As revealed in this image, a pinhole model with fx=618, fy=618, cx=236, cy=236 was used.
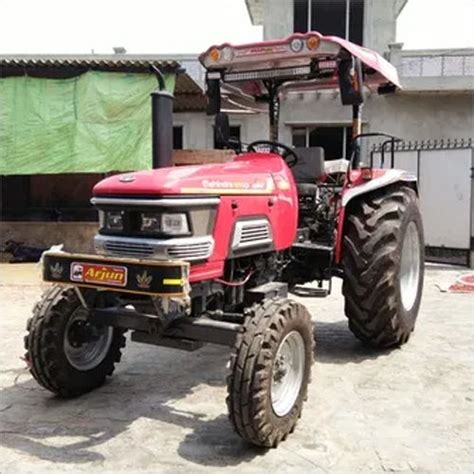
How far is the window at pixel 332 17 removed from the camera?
587 inches

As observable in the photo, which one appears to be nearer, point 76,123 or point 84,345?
point 84,345

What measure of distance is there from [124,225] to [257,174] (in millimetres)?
962

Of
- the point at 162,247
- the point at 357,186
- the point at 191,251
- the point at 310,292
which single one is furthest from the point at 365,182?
the point at 162,247

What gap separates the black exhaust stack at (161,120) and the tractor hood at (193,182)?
42 cm

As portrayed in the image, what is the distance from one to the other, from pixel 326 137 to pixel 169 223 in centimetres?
1104

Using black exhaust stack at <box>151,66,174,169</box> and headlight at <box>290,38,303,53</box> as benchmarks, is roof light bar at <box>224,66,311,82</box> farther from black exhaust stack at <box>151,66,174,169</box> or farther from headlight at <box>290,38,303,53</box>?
black exhaust stack at <box>151,66,174,169</box>

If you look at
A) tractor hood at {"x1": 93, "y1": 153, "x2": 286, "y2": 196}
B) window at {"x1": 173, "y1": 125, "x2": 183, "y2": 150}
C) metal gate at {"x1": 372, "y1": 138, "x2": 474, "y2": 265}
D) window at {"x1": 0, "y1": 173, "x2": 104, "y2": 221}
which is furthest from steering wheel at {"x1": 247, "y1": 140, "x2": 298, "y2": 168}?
window at {"x1": 173, "y1": 125, "x2": 183, "y2": 150}

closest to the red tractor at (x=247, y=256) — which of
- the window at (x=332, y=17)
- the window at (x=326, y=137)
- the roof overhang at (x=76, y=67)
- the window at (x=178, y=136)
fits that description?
the roof overhang at (x=76, y=67)

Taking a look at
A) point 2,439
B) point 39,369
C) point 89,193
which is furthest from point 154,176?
point 89,193

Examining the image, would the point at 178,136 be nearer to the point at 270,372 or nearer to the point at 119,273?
the point at 119,273

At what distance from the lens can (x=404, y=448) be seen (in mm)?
3305

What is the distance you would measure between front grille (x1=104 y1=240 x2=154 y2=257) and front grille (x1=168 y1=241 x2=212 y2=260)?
13 cm

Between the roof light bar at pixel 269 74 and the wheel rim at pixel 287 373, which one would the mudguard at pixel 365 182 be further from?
the wheel rim at pixel 287 373

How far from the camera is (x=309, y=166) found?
16.2ft
